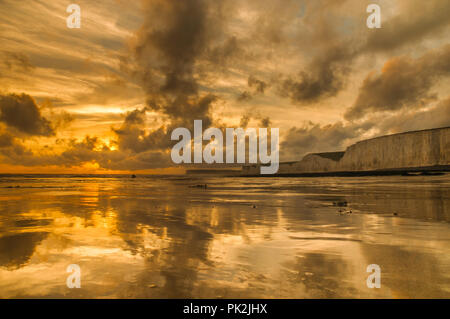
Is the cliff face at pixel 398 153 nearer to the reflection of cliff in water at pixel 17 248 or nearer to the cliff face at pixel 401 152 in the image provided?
the cliff face at pixel 401 152

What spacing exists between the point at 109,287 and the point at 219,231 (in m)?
4.35

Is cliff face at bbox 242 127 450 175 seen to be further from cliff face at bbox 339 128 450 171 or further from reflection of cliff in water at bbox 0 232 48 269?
reflection of cliff in water at bbox 0 232 48 269

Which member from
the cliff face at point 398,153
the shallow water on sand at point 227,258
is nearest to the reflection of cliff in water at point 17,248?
the shallow water on sand at point 227,258

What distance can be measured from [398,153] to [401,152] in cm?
97

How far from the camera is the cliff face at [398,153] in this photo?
264ft

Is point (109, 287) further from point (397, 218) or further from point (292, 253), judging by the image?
A: point (397, 218)

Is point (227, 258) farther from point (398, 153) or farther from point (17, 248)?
point (398, 153)

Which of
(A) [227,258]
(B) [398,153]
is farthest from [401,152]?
(A) [227,258]

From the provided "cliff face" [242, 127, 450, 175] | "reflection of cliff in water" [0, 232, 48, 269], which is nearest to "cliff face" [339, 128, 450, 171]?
"cliff face" [242, 127, 450, 175]

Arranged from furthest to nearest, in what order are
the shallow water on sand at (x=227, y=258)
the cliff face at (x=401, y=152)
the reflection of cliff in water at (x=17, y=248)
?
the cliff face at (x=401, y=152) < the reflection of cliff in water at (x=17, y=248) < the shallow water on sand at (x=227, y=258)

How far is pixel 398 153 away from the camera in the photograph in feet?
300

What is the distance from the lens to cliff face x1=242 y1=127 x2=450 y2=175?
264ft
